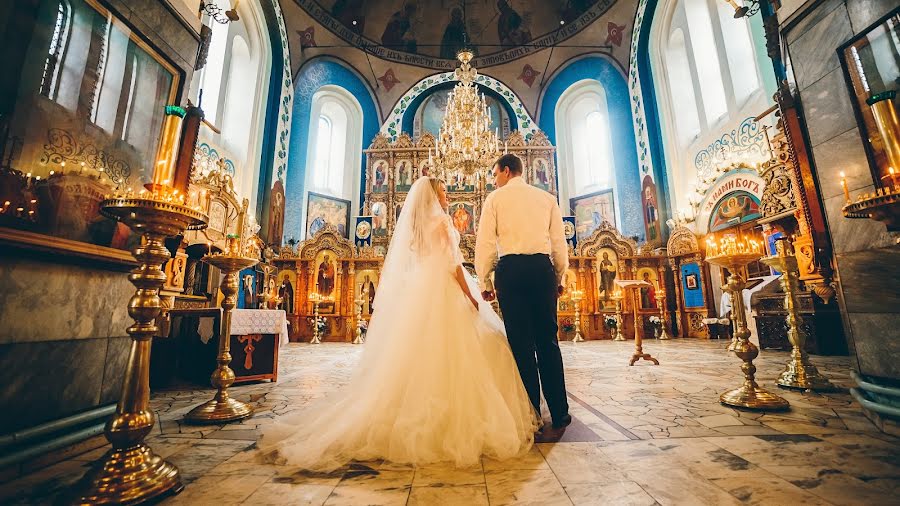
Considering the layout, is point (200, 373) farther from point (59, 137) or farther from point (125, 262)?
point (59, 137)

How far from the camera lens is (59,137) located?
6.74 ft

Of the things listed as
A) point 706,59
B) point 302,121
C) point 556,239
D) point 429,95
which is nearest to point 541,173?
point 706,59

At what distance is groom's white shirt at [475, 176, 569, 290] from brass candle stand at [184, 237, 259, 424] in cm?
180

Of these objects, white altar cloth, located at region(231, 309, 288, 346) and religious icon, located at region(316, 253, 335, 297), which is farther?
religious icon, located at region(316, 253, 335, 297)

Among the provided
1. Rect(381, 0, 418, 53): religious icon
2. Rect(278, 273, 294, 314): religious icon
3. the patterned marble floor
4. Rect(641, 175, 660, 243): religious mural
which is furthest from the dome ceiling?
the patterned marble floor

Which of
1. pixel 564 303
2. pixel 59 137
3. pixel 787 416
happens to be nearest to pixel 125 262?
pixel 59 137

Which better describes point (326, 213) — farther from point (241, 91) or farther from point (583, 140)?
point (583, 140)

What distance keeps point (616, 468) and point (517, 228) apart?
1351mm

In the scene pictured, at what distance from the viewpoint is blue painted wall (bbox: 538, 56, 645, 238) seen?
37.8 ft

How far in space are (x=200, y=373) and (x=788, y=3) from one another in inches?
246

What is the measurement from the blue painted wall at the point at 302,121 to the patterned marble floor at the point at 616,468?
961 centimetres

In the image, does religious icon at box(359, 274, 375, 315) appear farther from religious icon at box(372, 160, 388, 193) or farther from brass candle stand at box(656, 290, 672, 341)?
brass candle stand at box(656, 290, 672, 341)

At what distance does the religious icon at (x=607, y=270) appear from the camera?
10266 millimetres

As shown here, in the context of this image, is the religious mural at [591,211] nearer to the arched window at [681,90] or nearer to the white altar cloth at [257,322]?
the arched window at [681,90]
